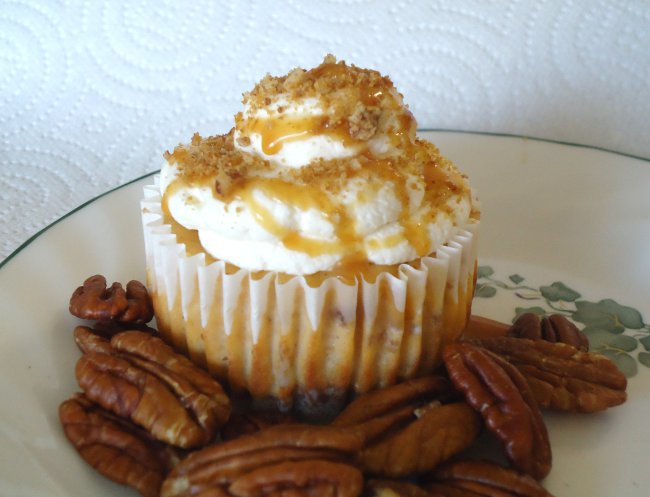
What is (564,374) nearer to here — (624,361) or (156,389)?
(624,361)

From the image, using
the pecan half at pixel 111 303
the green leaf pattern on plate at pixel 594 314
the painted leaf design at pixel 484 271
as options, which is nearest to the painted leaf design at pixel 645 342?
the green leaf pattern on plate at pixel 594 314

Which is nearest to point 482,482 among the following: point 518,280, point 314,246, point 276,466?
point 276,466

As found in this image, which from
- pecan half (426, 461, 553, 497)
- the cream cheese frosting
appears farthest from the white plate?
the cream cheese frosting

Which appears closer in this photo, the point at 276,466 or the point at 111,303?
the point at 276,466

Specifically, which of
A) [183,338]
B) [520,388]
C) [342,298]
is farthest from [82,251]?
[520,388]

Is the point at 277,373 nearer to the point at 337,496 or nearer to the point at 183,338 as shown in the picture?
the point at 183,338

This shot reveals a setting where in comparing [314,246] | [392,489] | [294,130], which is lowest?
[392,489]
